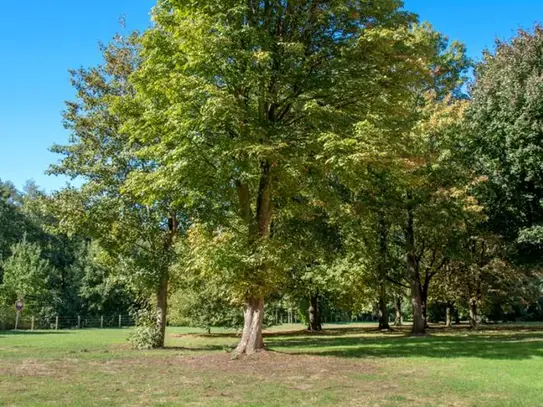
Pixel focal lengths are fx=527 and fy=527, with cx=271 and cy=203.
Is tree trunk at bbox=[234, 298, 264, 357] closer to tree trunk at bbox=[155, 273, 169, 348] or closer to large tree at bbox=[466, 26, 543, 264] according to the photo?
tree trunk at bbox=[155, 273, 169, 348]

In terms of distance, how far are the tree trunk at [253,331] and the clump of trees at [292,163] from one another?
43 millimetres

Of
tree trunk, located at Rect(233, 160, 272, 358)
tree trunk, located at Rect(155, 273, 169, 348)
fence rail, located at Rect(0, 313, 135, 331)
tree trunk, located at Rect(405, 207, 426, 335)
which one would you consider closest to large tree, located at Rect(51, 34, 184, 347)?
tree trunk, located at Rect(155, 273, 169, 348)

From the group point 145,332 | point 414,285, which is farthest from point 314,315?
point 145,332

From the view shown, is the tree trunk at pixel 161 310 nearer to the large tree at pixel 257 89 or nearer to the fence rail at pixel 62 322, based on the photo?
the large tree at pixel 257 89

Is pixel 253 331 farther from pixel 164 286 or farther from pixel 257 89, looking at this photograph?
pixel 257 89

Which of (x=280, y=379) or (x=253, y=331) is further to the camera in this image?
(x=253, y=331)

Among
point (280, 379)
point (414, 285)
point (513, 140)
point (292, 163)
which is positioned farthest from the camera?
point (414, 285)

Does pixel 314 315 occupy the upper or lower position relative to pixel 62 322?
upper

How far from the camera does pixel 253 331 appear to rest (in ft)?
51.7

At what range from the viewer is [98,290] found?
57688 millimetres

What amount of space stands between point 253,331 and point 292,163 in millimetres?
5153

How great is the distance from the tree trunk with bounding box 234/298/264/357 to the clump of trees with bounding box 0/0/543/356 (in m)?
0.04

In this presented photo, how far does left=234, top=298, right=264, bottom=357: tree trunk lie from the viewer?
15688 mm

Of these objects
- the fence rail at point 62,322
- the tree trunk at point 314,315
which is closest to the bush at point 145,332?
the tree trunk at point 314,315
